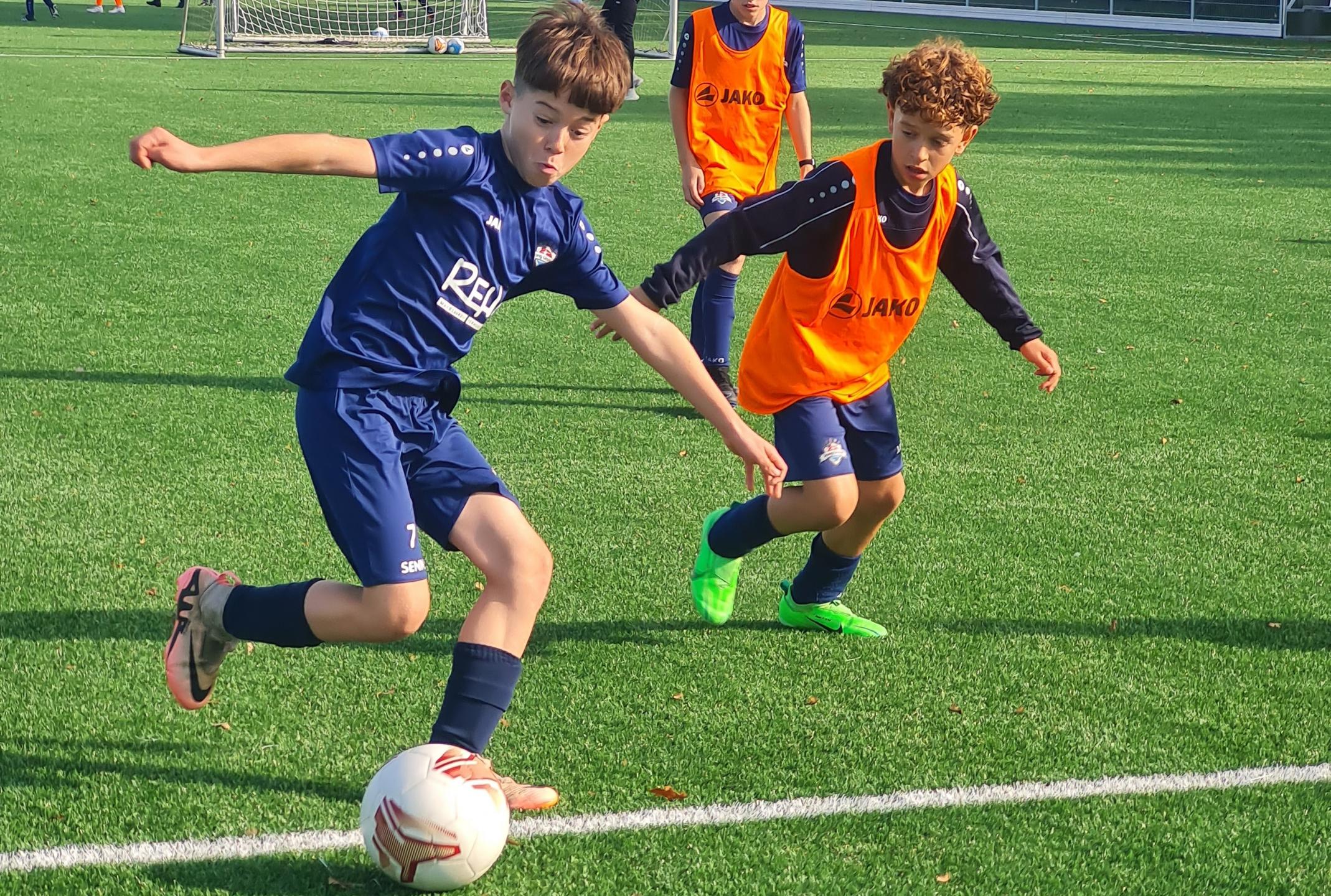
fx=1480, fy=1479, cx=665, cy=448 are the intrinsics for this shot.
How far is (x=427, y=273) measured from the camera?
3.34 meters

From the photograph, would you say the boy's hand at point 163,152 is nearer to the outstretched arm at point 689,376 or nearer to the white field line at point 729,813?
the outstretched arm at point 689,376

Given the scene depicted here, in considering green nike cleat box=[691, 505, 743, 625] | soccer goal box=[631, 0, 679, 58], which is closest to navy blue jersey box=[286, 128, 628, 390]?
green nike cleat box=[691, 505, 743, 625]

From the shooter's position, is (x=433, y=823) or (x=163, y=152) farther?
(x=433, y=823)

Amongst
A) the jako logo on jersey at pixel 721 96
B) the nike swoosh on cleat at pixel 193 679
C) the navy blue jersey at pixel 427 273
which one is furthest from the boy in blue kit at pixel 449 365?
the jako logo on jersey at pixel 721 96

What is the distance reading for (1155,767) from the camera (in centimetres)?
373

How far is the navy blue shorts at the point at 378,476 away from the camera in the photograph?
10.8 ft

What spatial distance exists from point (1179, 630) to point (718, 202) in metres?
3.40

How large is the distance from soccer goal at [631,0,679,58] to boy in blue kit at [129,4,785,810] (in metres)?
22.3

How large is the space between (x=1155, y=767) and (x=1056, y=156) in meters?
12.9

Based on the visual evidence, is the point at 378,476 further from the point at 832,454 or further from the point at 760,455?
the point at 832,454

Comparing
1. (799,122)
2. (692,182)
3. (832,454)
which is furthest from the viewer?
(799,122)

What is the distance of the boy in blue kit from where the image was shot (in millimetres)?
3252

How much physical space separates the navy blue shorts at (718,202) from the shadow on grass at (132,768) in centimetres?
424

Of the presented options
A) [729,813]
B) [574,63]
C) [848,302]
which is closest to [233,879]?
[729,813]
